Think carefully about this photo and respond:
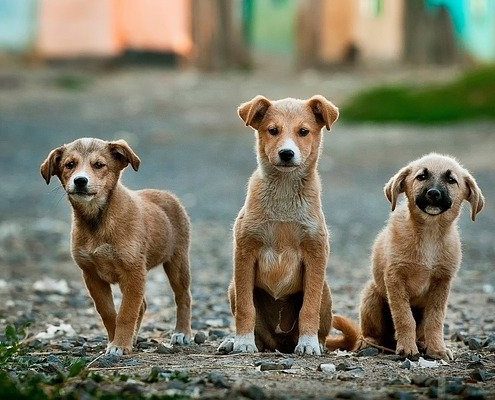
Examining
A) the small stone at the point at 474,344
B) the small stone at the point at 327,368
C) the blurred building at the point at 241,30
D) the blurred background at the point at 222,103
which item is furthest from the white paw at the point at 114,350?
the blurred building at the point at 241,30

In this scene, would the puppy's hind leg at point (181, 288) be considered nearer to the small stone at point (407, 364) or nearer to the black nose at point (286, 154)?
the black nose at point (286, 154)

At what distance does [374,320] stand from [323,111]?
1.41 metres

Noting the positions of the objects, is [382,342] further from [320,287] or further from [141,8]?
[141,8]

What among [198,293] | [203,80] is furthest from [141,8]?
[198,293]

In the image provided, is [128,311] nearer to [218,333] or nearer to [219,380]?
[219,380]

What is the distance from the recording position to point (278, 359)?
7.05 metres

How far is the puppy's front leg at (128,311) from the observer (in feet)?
24.0

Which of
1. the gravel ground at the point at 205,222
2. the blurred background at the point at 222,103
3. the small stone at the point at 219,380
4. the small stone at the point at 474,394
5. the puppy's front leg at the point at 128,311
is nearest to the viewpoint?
the small stone at the point at 474,394

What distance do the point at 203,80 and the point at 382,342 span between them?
851 inches

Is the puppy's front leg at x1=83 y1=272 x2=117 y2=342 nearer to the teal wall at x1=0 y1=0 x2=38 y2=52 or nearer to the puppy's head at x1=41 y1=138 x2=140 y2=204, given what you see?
the puppy's head at x1=41 y1=138 x2=140 y2=204

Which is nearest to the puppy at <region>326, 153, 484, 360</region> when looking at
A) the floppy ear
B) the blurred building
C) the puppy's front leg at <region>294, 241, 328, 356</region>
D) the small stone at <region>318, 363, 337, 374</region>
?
the puppy's front leg at <region>294, 241, 328, 356</region>

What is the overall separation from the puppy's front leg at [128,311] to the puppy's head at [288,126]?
1081 mm

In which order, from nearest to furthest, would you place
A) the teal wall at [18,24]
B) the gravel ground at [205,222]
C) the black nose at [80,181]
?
the gravel ground at [205,222] → the black nose at [80,181] → the teal wall at [18,24]

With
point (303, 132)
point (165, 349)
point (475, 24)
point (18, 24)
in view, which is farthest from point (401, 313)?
point (18, 24)
